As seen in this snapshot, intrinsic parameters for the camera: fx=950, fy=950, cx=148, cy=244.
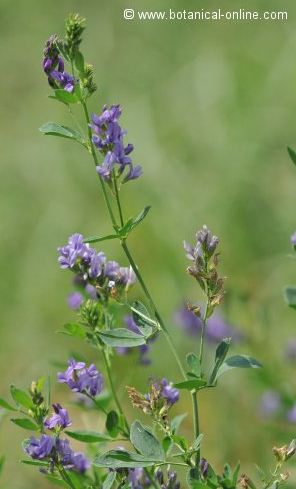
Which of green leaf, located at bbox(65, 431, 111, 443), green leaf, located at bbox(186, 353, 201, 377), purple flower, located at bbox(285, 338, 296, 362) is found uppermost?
green leaf, located at bbox(186, 353, 201, 377)

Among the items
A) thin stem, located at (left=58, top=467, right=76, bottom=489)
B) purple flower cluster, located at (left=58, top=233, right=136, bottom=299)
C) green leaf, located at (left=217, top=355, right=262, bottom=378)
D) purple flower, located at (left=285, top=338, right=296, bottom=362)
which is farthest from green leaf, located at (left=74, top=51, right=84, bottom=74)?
purple flower, located at (left=285, top=338, right=296, bottom=362)

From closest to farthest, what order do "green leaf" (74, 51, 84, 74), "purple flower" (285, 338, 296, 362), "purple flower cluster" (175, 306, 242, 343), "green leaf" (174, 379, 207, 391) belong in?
"green leaf" (174, 379, 207, 391), "green leaf" (74, 51, 84, 74), "purple flower" (285, 338, 296, 362), "purple flower cluster" (175, 306, 242, 343)

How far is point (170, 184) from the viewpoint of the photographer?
4105 millimetres

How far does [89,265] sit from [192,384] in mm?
258

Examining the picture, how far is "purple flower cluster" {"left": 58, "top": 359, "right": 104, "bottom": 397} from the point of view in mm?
1381

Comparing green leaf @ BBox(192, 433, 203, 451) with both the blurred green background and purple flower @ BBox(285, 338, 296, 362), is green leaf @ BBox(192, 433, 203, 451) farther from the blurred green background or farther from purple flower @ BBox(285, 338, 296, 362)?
purple flower @ BBox(285, 338, 296, 362)

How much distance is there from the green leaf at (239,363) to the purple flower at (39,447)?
255mm

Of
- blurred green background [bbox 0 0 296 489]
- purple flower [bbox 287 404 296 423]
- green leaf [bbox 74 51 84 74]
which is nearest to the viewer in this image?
green leaf [bbox 74 51 84 74]

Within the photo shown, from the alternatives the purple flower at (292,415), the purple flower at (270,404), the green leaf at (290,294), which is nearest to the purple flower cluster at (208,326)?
the purple flower at (270,404)

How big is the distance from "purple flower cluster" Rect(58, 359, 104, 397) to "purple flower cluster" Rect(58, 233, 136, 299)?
13cm

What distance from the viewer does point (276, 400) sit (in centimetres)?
234

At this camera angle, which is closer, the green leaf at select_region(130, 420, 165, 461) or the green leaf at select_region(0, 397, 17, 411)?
the green leaf at select_region(130, 420, 165, 461)

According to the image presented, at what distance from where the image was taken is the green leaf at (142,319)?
1345 millimetres

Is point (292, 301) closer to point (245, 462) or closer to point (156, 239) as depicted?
point (245, 462)
